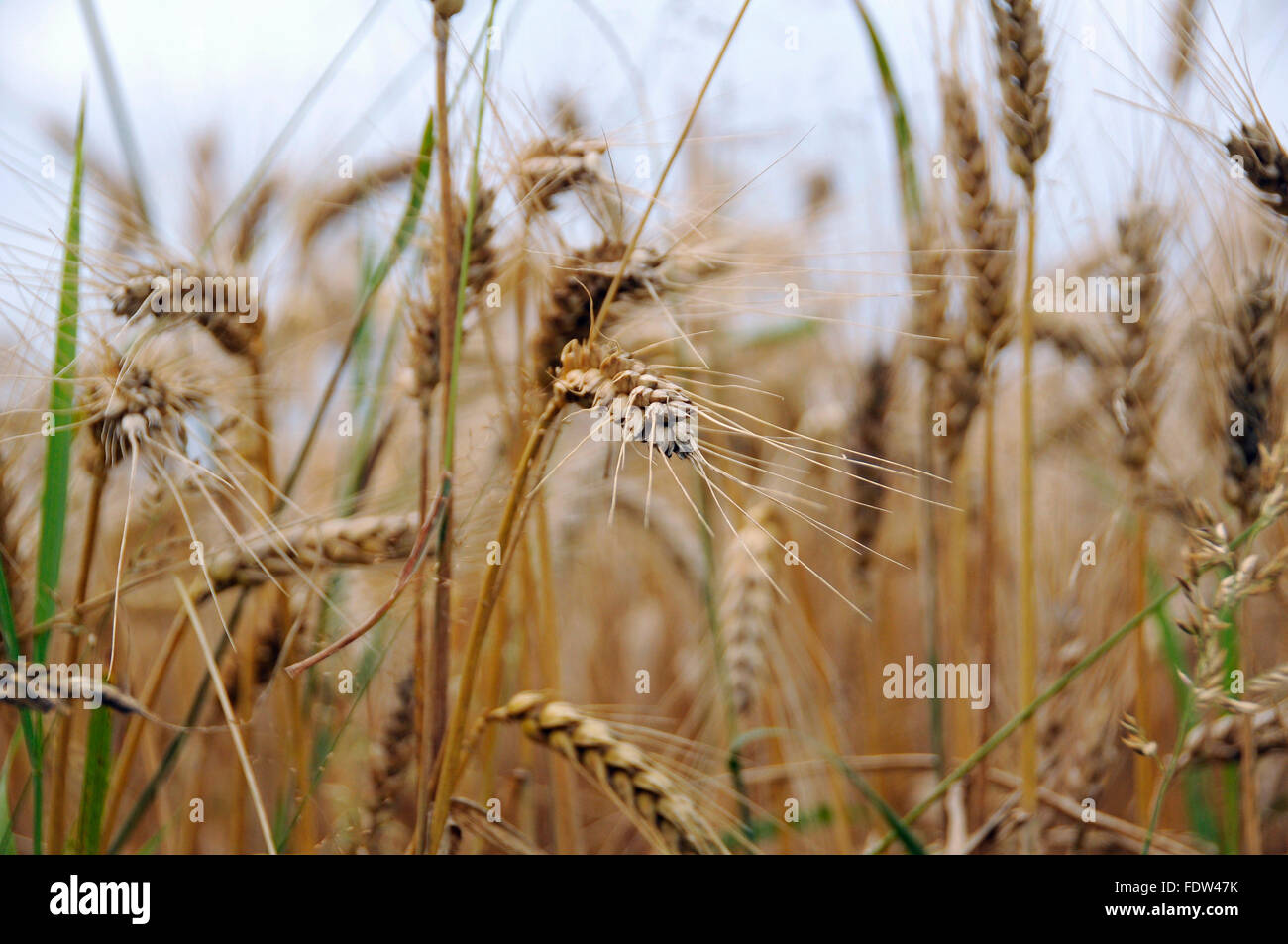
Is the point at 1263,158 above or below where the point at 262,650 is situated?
above

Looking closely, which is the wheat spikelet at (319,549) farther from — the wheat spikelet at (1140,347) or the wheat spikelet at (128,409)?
the wheat spikelet at (1140,347)

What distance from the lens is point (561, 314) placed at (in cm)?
71

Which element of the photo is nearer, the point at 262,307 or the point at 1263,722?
the point at 262,307

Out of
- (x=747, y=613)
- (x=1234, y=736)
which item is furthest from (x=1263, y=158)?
(x=747, y=613)

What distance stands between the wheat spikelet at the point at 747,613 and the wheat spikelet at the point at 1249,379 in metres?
0.55

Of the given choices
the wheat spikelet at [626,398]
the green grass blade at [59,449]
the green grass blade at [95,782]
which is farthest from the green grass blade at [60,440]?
the wheat spikelet at [626,398]

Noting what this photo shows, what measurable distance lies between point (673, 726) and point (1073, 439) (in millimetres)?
958

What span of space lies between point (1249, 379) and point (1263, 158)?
0.25 m

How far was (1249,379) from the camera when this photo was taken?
0.90 metres

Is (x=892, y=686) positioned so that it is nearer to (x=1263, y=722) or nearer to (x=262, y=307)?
(x=1263, y=722)

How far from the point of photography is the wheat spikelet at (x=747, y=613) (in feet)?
3.34

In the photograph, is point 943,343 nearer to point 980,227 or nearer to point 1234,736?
point 980,227
